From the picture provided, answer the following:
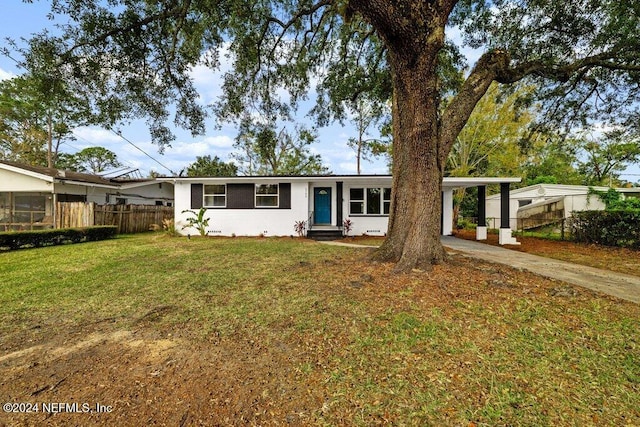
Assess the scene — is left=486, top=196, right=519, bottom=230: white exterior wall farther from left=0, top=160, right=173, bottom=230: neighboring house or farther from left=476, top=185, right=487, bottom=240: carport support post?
left=0, top=160, right=173, bottom=230: neighboring house

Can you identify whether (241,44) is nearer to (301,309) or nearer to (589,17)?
(301,309)

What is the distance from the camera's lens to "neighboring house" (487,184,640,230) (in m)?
13.1

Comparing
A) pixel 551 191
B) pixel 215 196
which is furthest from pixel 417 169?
pixel 551 191

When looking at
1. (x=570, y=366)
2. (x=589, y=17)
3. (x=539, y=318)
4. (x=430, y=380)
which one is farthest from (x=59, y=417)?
(x=589, y=17)

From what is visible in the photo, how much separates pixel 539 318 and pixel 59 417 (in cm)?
474

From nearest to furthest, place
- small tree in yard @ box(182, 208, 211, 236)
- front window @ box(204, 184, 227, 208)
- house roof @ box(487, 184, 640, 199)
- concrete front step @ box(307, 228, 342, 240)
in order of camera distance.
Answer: small tree in yard @ box(182, 208, 211, 236), concrete front step @ box(307, 228, 342, 240), front window @ box(204, 184, 227, 208), house roof @ box(487, 184, 640, 199)

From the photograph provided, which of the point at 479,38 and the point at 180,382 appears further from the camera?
the point at 479,38

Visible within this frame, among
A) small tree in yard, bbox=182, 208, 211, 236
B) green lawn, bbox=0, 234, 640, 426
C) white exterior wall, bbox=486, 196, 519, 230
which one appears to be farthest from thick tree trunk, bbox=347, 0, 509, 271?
white exterior wall, bbox=486, 196, 519, 230

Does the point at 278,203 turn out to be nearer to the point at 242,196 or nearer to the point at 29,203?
the point at 242,196

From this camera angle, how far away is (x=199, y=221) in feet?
39.8

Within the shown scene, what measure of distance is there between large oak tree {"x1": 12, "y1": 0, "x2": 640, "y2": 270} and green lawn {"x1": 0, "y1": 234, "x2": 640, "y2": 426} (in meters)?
1.41

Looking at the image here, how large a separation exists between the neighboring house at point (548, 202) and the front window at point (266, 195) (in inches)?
518

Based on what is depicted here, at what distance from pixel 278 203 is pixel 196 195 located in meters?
3.90

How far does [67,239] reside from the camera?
10531 millimetres
